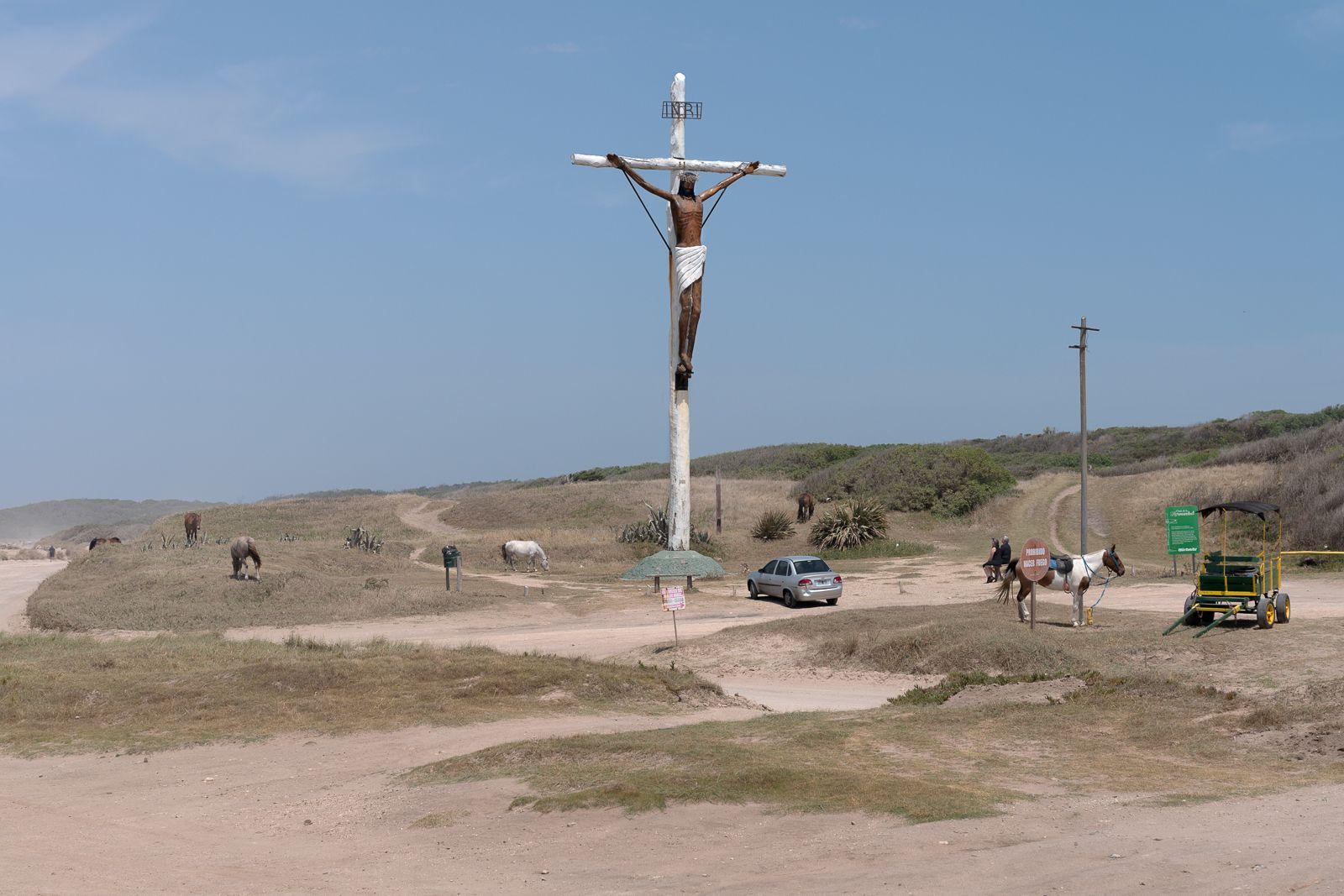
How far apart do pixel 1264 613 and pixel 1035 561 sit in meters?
4.01

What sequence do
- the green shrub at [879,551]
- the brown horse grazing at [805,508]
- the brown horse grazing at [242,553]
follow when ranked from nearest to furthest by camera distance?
the brown horse grazing at [242,553]
the green shrub at [879,551]
the brown horse grazing at [805,508]

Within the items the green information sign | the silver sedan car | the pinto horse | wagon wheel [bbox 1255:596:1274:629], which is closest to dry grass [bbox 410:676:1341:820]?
wagon wheel [bbox 1255:596:1274:629]

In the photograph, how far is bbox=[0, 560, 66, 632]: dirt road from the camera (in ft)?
107

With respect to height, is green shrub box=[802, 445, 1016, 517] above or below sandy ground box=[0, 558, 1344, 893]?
above

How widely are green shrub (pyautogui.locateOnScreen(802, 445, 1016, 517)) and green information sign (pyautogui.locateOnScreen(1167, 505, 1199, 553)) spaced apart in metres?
28.2

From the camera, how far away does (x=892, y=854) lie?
950cm

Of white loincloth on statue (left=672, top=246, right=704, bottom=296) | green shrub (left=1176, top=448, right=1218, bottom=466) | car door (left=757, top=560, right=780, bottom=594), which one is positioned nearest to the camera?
car door (left=757, top=560, right=780, bottom=594)

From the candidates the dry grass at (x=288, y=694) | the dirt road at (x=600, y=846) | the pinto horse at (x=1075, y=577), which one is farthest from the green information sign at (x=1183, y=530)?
the dirt road at (x=600, y=846)

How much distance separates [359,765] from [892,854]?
7.46 meters

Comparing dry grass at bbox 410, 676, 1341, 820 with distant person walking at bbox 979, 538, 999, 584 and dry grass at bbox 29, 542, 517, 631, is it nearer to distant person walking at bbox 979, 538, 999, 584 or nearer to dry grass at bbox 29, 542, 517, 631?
dry grass at bbox 29, 542, 517, 631

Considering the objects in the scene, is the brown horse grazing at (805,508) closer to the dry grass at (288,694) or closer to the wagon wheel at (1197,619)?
the wagon wheel at (1197,619)

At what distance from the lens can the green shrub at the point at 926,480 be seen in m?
61.1

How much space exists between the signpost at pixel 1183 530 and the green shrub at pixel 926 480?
28219 mm

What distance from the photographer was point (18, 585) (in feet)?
147
